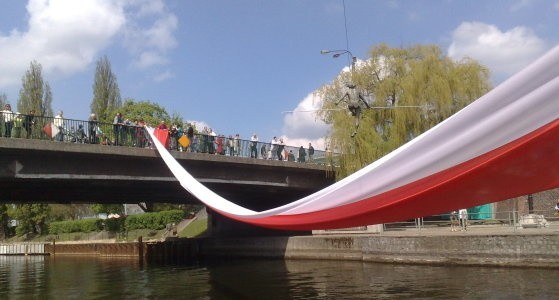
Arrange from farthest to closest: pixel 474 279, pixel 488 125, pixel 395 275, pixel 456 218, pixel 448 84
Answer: pixel 448 84 → pixel 456 218 → pixel 395 275 → pixel 474 279 → pixel 488 125

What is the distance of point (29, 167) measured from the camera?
1909cm

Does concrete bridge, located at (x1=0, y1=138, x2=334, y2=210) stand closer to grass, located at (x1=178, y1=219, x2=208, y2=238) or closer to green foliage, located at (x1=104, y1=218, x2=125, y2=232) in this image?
grass, located at (x1=178, y1=219, x2=208, y2=238)

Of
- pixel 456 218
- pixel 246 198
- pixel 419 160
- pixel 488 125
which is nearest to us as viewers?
pixel 488 125

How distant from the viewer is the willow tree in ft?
99.7

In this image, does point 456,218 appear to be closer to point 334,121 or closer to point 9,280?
point 334,121

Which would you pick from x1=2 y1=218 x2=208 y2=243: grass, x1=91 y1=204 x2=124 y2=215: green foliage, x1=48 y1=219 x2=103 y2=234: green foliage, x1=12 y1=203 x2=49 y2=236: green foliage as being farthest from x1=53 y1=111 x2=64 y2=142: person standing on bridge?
x1=12 y1=203 x2=49 y2=236: green foliage

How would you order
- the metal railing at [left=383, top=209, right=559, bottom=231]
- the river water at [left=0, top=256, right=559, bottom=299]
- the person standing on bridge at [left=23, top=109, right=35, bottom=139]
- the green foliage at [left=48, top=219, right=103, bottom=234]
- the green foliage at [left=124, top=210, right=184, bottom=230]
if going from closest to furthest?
the river water at [left=0, top=256, right=559, bottom=299] → the person standing on bridge at [left=23, top=109, right=35, bottom=139] → the metal railing at [left=383, top=209, right=559, bottom=231] → the green foliage at [left=124, top=210, right=184, bottom=230] → the green foliage at [left=48, top=219, right=103, bottom=234]

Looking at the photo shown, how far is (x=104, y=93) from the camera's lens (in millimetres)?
61156

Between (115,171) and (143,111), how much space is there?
37.7 meters

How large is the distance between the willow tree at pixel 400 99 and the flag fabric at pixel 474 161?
25087 mm

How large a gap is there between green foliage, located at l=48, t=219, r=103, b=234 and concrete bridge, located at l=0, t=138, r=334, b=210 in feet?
85.6

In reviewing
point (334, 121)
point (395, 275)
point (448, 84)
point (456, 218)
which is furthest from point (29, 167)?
point (448, 84)

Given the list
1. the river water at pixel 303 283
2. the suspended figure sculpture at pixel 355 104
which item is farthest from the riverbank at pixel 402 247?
the suspended figure sculpture at pixel 355 104

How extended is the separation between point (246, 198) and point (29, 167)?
65.6ft
